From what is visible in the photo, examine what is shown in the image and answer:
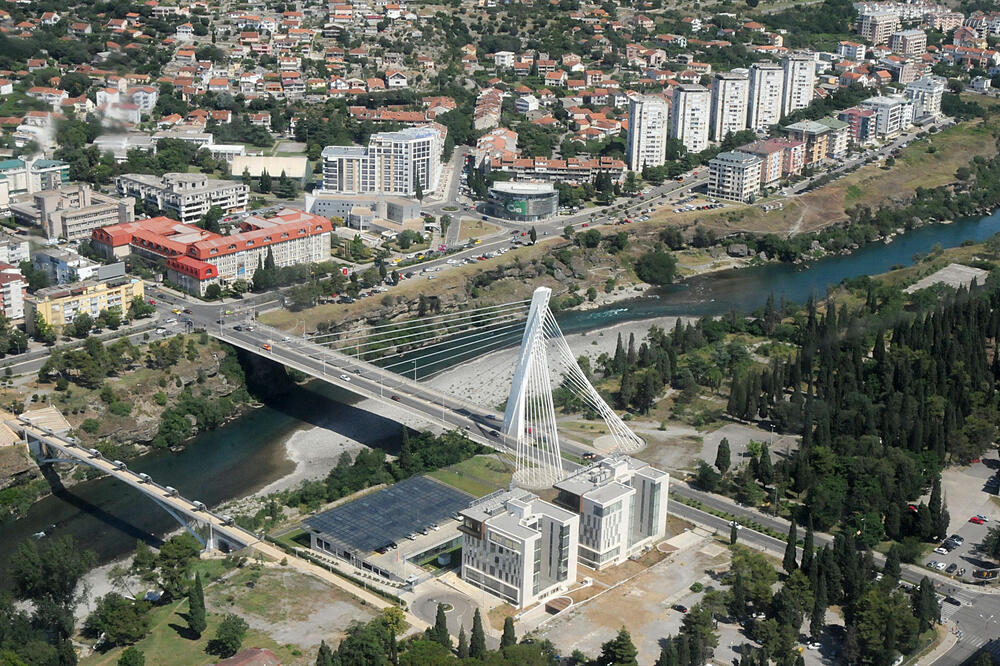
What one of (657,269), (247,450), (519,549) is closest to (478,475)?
(519,549)

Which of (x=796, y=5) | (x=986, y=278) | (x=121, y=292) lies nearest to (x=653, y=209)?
(x=986, y=278)

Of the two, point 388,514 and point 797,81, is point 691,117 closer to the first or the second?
point 797,81

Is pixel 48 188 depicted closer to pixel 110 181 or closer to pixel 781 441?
pixel 110 181

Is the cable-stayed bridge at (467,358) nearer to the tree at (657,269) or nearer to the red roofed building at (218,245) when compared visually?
the red roofed building at (218,245)

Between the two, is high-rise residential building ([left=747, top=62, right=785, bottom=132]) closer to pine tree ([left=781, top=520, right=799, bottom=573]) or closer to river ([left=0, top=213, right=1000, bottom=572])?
river ([left=0, top=213, right=1000, bottom=572])

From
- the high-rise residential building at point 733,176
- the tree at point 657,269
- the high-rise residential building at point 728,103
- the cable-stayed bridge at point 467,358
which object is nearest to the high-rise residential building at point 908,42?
the high-rise residential building at point 728,103

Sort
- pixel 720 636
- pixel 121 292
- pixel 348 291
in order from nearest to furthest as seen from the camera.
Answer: pixel 720 636, pixel 121 292, pixel 348 291
